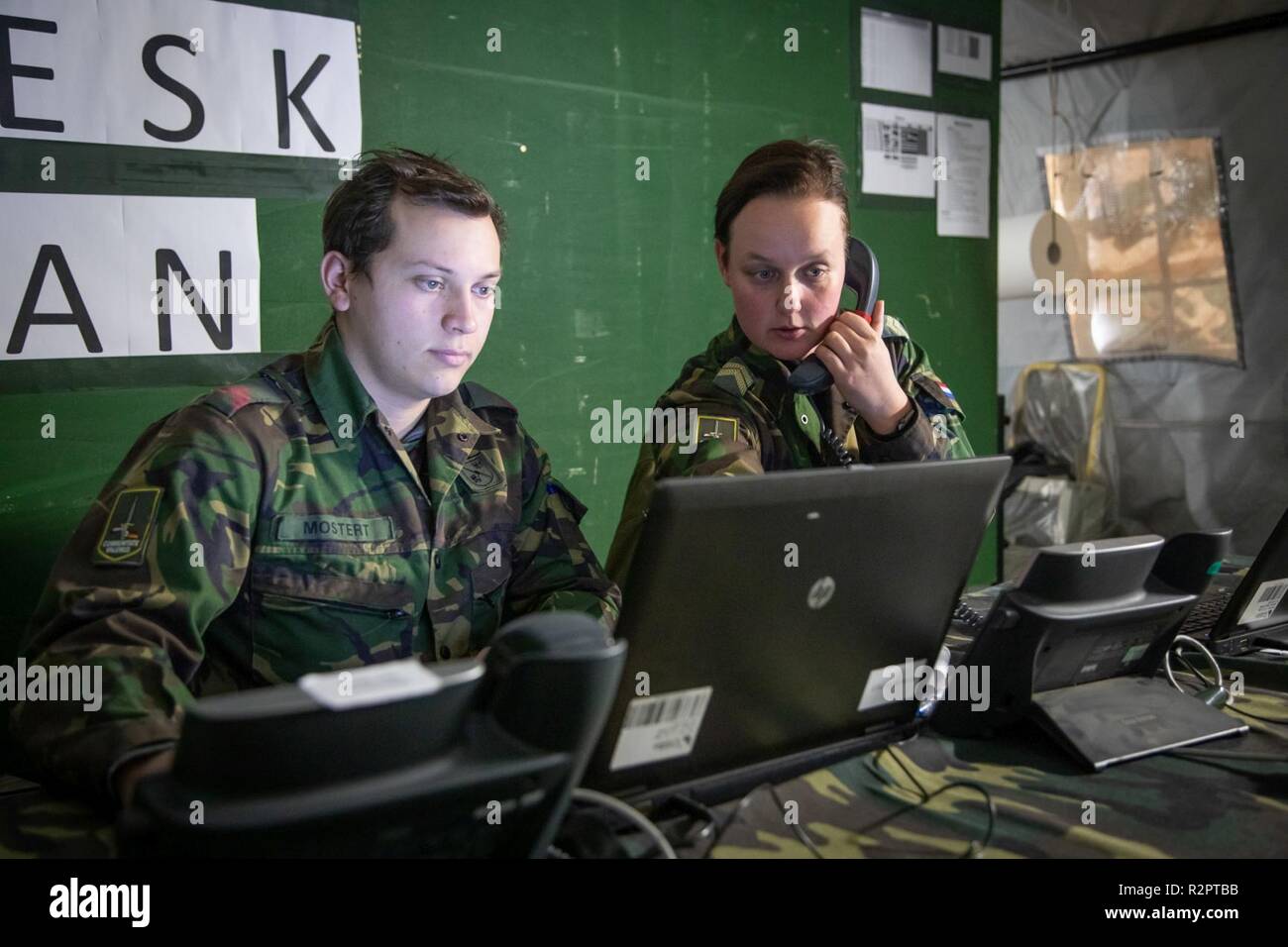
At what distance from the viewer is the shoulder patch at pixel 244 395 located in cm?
155

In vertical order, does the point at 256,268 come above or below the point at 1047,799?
above

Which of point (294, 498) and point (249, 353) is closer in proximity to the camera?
point (294, 498)

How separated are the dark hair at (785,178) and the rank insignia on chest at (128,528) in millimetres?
1068

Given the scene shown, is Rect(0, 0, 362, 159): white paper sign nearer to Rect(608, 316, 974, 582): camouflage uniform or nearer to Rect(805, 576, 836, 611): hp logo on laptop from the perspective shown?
Rect(608, 316, 974, 582): camouflage uniform

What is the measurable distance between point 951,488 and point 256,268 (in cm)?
165

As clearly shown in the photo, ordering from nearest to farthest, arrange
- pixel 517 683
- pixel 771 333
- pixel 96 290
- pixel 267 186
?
pixel 517 683
pixel 771 333
pixel 96 290
pixel 267 186

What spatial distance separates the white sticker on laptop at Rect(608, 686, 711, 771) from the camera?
106 centimetres

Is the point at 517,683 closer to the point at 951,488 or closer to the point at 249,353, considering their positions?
the point at 951,488

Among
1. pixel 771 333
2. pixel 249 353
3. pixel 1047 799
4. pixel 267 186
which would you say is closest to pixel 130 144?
pixel 267 186

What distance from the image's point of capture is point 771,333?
195cm

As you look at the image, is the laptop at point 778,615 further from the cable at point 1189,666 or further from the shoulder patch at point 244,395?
the shoulder patch at point 244,395

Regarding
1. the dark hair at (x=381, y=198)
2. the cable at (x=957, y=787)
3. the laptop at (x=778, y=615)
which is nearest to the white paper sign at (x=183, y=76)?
the dark hair at (x=381, y=198)

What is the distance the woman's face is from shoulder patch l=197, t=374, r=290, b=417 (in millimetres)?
795
